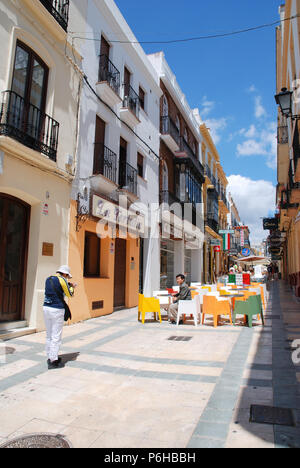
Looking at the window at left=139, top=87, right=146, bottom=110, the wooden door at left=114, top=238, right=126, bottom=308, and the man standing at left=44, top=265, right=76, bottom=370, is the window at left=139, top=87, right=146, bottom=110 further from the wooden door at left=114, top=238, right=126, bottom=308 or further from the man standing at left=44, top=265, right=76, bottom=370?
the man standing at left=44, top=265, right=76, bottom=370

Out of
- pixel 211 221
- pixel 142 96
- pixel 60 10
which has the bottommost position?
pixel 211 221

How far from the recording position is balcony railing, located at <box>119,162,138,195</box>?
12508 millimetres

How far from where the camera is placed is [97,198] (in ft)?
33.2

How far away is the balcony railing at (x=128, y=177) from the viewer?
1251 cm

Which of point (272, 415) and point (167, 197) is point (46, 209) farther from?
point (167, 197)

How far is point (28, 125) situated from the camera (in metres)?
8.01

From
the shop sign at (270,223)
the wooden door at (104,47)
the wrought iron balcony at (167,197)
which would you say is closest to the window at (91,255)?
the wrought iron balcony at (167,197)

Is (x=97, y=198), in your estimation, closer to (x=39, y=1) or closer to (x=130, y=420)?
(x=39, y=1)

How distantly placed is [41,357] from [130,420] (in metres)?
3.02

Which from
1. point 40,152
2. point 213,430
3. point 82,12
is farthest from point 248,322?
point 82,12

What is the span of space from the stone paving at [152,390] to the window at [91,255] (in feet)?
11.2

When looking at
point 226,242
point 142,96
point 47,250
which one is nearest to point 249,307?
point 47,250

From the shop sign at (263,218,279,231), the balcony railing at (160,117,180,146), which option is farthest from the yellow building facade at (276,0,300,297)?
the shop sign at (263,218,279,231)

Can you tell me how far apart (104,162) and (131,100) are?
363 centimetres
